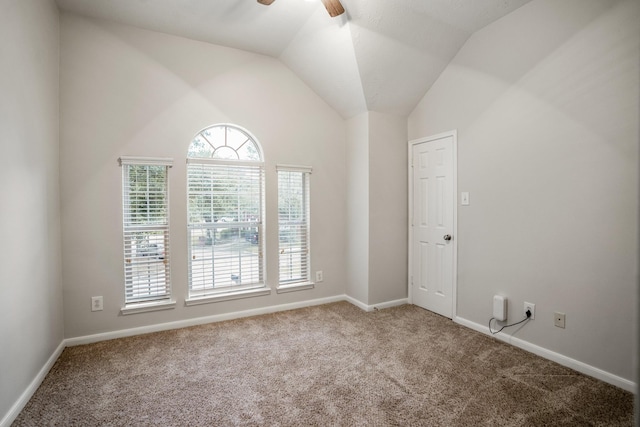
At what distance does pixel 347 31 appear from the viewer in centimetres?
280

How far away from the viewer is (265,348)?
8.86ft

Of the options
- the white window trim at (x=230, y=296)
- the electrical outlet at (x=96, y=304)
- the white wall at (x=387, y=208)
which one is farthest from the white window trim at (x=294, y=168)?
the electrical outlet at (x=96, y=304)

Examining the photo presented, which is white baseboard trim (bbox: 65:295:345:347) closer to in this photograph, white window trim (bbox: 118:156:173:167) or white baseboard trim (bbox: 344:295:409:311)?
white baseboard trim (bbox: 344:295:409:311)

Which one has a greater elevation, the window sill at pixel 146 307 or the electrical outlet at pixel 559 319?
the electrical outlet at pixel 559 319

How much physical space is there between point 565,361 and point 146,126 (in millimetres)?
4115

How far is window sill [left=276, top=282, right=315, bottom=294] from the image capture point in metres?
3.64

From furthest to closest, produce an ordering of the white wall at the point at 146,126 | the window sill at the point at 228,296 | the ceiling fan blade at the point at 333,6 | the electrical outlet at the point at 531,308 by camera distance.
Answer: the window sill at the point at 228,296 → the white wall at the point at 146,126 → the electrical outlet at the point at 531,308 → the ceiling fan blade at the point at 333,6

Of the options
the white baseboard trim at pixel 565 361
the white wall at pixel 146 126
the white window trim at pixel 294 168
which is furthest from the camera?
the white window trim at pixel 294 168

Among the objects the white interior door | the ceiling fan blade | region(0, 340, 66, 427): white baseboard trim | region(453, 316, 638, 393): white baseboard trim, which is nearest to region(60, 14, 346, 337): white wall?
region(0, 340, 66, 427): white baseboard trim

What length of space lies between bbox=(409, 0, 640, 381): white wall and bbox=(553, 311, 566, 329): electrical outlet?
0.03 meters

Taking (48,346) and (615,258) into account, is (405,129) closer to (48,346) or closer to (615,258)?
(615,258)

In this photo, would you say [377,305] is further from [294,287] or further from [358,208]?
[358,208]

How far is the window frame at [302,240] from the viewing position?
366 centimetres

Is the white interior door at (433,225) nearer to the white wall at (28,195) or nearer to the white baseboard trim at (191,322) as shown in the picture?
the white baseboard trim at (191,322)
